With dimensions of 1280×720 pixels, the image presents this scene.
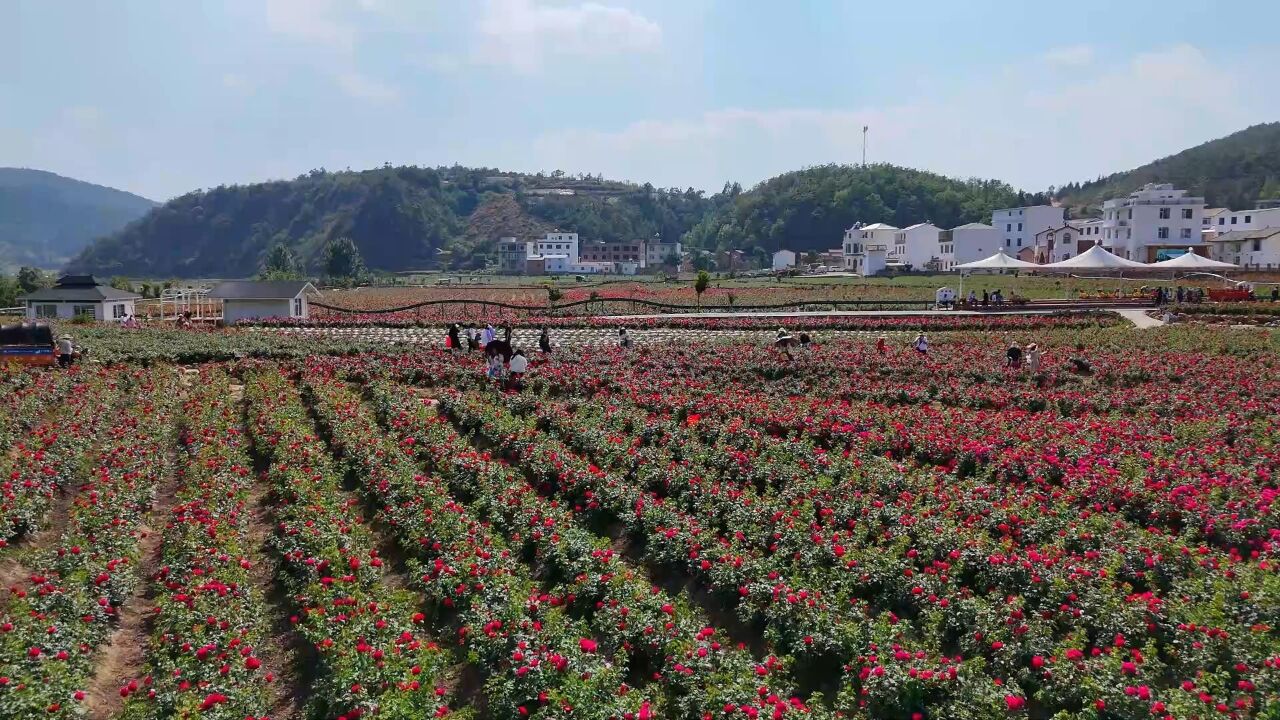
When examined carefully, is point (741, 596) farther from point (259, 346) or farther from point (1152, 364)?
point (259, 346)

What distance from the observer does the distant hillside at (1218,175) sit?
465 ft

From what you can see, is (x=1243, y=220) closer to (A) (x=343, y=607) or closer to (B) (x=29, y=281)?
(A) (x=343, y=607)

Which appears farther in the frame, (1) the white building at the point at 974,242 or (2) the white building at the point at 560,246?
(2) the white building at the point at 560,246

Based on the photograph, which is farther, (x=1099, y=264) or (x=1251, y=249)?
(x=1251, y=249)

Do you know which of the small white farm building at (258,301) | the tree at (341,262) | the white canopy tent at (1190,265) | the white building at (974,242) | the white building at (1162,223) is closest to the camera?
the small white farm building at (258,301)

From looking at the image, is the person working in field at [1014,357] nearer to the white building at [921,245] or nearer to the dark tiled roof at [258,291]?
the dark tiled roof at [258,291]

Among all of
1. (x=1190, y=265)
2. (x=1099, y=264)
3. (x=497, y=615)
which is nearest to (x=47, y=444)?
(x=497, y=615)

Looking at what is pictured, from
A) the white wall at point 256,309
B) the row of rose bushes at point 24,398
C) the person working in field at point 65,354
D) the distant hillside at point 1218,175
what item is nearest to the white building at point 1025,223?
the distant hillside at point 1218,175

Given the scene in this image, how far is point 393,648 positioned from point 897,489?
7460 millimetres

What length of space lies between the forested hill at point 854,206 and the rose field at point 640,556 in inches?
5584

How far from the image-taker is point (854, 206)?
529ft

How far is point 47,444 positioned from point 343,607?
9.11 m

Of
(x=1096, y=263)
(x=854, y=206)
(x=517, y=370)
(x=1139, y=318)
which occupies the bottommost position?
(x=517, y=370)

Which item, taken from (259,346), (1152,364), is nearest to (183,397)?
(259,346)
